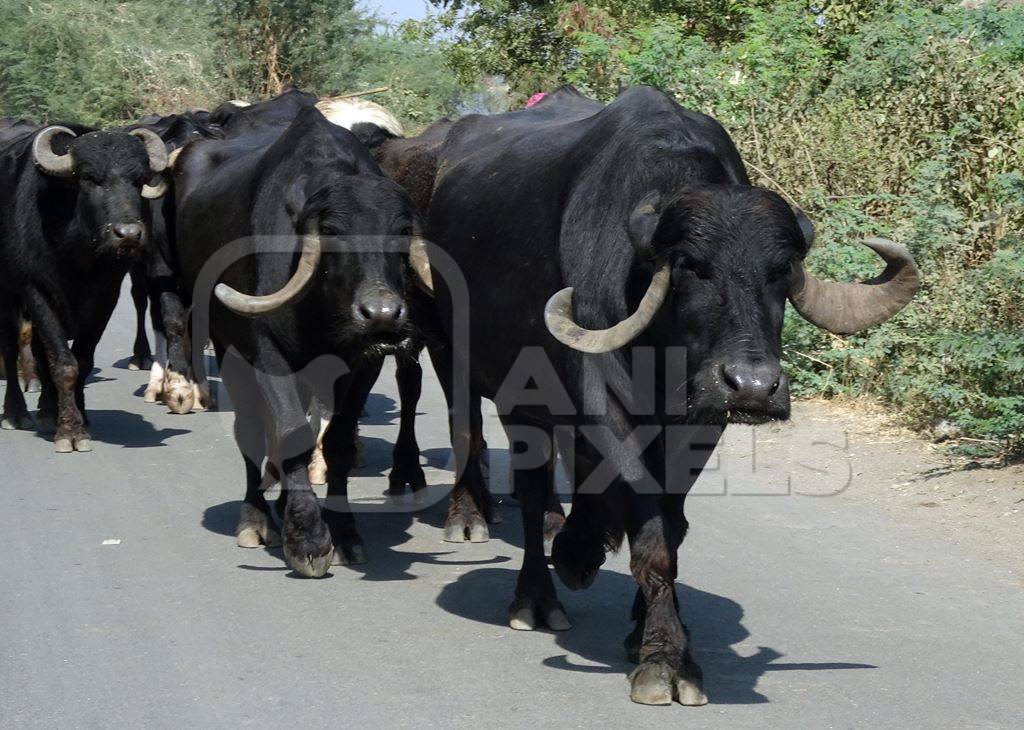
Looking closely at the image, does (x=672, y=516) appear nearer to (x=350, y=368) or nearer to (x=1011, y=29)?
(x=350, y=368)

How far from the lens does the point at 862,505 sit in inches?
335

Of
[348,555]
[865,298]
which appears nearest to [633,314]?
[865,298]

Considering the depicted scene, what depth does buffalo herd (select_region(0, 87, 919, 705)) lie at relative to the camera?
5.07m

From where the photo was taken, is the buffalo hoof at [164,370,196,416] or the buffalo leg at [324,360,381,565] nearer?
the buffalo leg at [324,360,381,565]

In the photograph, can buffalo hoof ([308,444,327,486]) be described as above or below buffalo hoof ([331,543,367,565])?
below

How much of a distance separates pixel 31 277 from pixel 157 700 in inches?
257

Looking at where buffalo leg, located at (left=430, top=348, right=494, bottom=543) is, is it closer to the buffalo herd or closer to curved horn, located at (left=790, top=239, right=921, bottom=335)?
the buffalo herd

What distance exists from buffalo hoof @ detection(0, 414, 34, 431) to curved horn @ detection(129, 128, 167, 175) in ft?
7.13

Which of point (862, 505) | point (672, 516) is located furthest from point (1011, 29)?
point (672, 516)

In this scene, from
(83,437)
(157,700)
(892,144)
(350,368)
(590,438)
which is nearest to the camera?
(157,700)

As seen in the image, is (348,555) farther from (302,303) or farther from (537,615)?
(537,615)

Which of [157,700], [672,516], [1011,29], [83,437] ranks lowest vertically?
[83,437]

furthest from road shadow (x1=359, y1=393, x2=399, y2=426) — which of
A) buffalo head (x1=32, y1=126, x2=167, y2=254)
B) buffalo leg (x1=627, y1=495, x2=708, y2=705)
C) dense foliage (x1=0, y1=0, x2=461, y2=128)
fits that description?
dense foliage (x1=0, y1=0, x2=461, y2=128)

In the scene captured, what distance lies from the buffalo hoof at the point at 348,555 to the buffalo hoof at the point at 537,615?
140 cm
